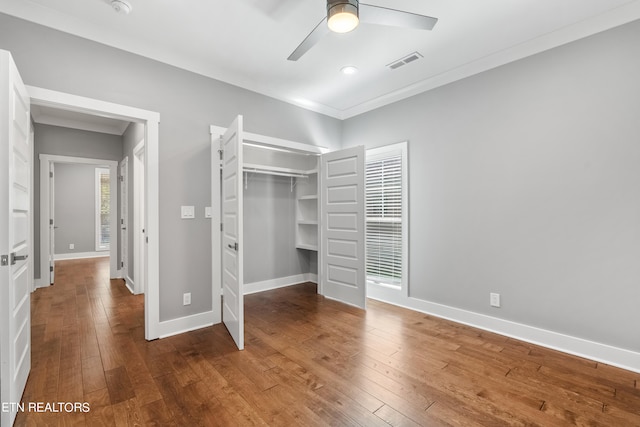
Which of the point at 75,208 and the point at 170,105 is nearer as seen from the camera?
the point at 170,105

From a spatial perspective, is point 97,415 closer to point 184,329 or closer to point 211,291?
point 184,329

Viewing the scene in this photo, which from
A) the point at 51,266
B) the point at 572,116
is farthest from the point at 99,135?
the point at 572,116

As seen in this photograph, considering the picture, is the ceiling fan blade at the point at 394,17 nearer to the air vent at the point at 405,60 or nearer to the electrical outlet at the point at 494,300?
the air vent at the point at 405,60

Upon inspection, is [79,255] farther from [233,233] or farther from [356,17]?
[356,17]

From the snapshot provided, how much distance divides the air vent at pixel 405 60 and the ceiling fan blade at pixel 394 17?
1119 mm

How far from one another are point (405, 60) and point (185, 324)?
3636mm

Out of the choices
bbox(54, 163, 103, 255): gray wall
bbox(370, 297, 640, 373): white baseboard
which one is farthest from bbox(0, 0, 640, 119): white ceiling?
bbox(54, 163, 103, 255): gray wall

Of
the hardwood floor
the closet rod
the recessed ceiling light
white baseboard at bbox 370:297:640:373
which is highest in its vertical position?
the recessed ceiling light

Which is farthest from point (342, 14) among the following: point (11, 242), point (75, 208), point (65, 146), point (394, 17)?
point (75, 208)

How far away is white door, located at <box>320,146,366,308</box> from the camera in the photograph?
3.77 meters

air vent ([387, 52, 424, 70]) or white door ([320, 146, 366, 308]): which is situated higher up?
air vent ([387, 52, 424, 70])

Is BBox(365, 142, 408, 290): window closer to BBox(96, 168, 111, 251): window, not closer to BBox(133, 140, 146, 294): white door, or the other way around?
BBox(133, 140, 146, 294): white door

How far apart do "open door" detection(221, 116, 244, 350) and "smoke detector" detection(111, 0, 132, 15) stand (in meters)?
1.12

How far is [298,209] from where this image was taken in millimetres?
4949
